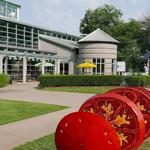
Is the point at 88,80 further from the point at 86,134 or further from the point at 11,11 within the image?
the point at 11,11

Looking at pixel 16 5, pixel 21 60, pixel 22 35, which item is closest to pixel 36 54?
pixel 21 60

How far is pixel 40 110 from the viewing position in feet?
46.8

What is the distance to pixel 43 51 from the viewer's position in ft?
155

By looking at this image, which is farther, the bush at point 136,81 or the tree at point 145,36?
the tree at point 145,36

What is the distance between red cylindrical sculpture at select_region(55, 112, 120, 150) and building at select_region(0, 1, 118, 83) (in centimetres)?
3166

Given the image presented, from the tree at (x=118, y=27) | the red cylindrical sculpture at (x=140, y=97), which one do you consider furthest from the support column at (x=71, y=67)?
the red cylindrical sculpture at (x=140, y=97)

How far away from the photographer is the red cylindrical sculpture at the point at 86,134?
226 inches

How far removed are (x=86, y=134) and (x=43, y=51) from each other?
137 ft

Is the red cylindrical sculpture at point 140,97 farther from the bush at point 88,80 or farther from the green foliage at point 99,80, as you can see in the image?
the bush at point 88,80

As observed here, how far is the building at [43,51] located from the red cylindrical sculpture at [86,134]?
31664 millimetres

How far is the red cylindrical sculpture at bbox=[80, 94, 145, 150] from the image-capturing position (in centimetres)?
632

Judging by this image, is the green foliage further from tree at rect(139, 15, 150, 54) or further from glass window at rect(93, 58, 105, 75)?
tree at rect(139, 15, 150, 54)

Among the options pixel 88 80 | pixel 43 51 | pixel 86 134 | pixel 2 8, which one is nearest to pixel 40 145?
pixel 86 134

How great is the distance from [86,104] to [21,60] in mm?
37381
